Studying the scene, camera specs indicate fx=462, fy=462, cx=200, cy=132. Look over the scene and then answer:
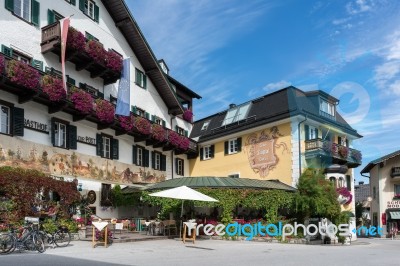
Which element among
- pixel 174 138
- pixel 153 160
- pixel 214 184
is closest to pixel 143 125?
pixel 174 138

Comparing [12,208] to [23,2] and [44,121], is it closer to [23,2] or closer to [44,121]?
[44,121]

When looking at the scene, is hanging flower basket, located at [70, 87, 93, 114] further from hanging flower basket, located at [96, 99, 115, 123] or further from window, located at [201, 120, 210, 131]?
window, located at [201, 120, 210, 131]

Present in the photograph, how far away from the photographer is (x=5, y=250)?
45.8ft

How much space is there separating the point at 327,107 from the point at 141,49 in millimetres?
14376

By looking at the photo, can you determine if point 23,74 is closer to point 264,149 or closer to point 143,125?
point 143,125

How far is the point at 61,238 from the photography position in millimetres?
17281

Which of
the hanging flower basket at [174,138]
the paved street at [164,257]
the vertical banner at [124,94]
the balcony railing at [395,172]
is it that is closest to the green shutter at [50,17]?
the vertical banner at [124,94]

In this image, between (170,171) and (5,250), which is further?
(170,171)

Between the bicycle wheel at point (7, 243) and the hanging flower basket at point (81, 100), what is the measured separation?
10748 mm

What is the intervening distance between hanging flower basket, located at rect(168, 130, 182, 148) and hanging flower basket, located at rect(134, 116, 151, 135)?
2.62 meters

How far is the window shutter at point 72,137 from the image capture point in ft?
81.5

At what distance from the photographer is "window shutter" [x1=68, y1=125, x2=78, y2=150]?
81.5 feet

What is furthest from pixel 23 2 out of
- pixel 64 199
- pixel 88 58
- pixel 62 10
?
pixel 64 199

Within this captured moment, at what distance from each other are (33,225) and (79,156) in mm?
10461
